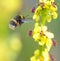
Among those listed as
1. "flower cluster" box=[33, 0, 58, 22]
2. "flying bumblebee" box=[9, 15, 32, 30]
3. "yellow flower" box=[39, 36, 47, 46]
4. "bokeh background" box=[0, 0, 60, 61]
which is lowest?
"yellow flower" box=[39, 36, 47, 46]

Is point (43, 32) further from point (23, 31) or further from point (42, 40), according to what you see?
point (23, 31)

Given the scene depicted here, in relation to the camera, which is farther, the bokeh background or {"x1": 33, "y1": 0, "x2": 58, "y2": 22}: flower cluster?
the bokeh background

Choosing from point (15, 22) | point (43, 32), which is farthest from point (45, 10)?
point (15, 22)

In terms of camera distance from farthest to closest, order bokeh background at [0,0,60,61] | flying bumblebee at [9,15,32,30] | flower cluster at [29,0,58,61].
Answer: bokeh background at [0,0,60,61]
flying bumblebee at [9,15,32,30]
flower cluster at [29,0,58,61]

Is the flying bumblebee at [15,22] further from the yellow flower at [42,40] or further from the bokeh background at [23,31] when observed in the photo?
the yellow flower at [42,40]

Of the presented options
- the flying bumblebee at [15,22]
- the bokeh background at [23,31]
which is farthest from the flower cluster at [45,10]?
the flying bumblebee at [15,22]

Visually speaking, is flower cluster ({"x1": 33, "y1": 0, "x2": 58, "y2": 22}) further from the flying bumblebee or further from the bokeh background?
the flying bumblebee

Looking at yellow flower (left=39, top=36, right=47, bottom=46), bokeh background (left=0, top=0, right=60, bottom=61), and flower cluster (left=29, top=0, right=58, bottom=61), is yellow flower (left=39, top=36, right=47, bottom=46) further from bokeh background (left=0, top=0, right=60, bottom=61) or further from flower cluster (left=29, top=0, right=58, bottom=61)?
bokeh background (left=0, top=0, right=60, bottom=61)

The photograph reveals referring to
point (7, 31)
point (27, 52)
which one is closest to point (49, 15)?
point (7, 31)

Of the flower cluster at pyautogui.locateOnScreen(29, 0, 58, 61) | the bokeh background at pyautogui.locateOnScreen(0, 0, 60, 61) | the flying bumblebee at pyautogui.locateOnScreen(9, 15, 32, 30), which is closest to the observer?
the flower cluster at pyautogui.locateOnScreen(29, 0, 58, 61)

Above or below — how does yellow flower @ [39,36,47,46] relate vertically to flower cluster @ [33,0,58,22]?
below

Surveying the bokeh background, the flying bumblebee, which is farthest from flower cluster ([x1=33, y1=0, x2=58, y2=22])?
the flying bumblebee

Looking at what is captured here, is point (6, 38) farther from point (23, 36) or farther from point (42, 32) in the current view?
point (23, 36)

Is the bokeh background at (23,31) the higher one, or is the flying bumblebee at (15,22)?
the bokeh background at (23,31)
